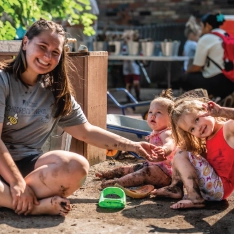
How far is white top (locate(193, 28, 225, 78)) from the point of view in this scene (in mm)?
9133

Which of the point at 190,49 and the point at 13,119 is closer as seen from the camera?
the point at 13,119

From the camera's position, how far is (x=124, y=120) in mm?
6598

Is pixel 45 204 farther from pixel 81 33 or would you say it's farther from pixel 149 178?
pixel 81 33

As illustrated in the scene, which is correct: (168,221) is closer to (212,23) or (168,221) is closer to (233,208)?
(233,208)

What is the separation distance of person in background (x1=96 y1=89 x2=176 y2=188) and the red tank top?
0.35m

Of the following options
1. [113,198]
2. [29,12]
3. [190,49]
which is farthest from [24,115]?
[190,49]

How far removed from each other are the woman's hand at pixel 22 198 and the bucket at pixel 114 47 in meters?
8.23

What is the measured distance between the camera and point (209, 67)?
926cm

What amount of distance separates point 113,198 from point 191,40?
27.7 ft

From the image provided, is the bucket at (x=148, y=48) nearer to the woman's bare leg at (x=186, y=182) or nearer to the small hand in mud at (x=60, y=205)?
the woman's bare leg at (x=186, y=182)

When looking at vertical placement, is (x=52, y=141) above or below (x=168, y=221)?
above

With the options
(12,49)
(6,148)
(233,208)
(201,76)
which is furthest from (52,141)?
(201,76)

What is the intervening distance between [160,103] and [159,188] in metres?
0.67

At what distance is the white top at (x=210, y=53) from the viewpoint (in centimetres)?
913
